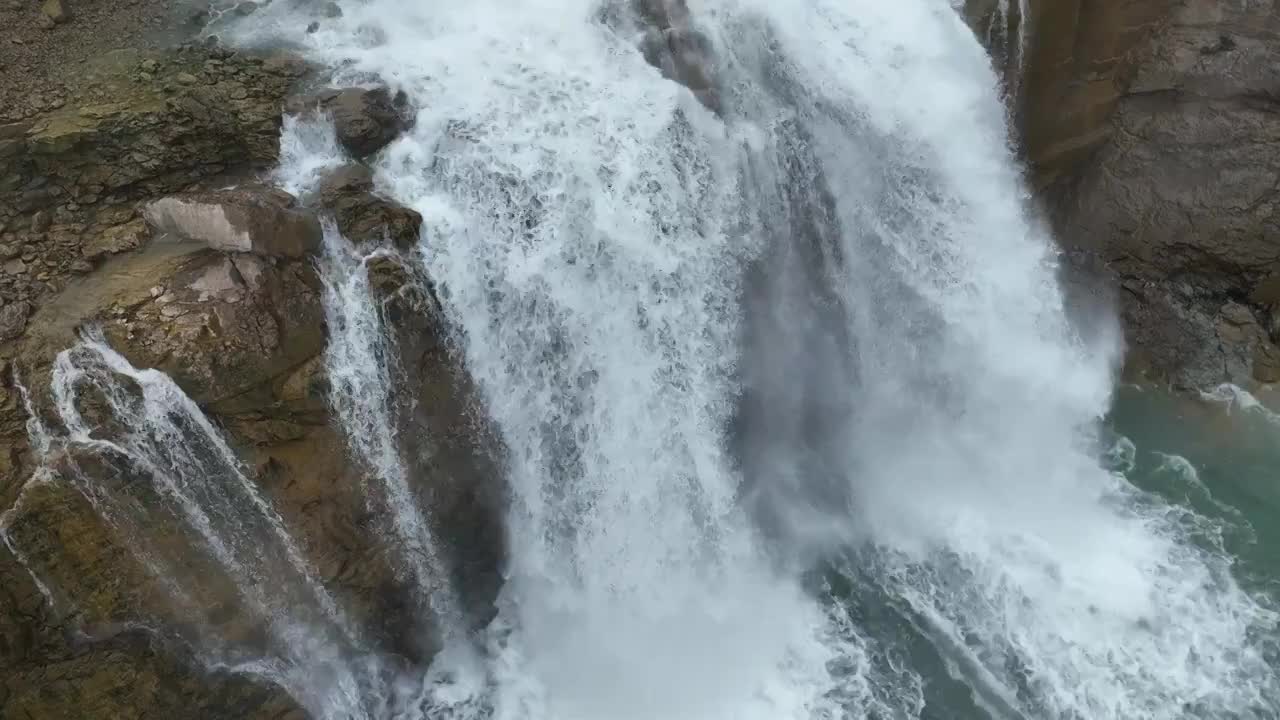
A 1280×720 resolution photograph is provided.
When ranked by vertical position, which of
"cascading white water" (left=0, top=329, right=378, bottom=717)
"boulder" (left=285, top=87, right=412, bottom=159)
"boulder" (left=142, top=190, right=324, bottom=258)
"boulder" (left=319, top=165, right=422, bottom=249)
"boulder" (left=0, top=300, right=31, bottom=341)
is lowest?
"cascading white water" (left=0, top=329, right=378, bottom=717)

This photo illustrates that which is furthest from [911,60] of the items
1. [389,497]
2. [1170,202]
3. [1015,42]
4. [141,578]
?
[141,578]

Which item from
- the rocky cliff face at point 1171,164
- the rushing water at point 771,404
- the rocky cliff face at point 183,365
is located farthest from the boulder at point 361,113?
the rocky cliff face at point 1171,164

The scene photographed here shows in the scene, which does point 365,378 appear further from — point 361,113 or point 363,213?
point 361,113

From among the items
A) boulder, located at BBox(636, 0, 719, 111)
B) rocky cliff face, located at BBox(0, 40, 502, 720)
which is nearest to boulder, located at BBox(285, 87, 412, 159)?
rocky cliff face, located at BBox(0, 40, 502, 720)

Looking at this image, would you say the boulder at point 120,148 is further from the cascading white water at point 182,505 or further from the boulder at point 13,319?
the cascading white water at point 182,505

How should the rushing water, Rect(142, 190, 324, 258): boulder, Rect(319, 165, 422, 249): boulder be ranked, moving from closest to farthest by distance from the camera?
Rect(142, 190, 324, 258): boulder
Rect(319, 165, 422, 249): boulder
the rushing water

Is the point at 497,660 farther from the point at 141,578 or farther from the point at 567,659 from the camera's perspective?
the point at 141,578

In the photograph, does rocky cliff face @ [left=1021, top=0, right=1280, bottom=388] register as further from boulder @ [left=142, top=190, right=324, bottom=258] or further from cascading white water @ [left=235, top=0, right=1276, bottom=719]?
boulder @ [left=142, top=190, right=324, bottom=258]
